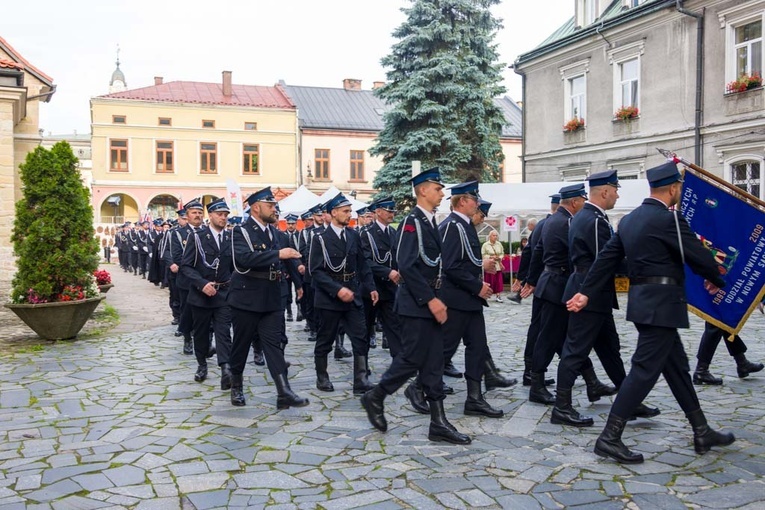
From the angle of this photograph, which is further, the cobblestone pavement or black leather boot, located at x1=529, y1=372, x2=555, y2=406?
black leather boot, located at x1=529, y1=372, x2=555, y2=406

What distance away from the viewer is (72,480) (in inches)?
193

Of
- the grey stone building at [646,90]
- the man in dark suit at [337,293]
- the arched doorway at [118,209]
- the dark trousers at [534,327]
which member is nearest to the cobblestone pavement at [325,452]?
the man in dark suit at [337,293]

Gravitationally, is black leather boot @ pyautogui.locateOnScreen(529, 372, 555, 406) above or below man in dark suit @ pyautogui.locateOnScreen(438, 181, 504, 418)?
below

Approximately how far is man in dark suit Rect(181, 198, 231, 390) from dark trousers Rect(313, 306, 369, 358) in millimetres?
1056

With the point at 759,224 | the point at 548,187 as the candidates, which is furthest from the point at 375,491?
the point at 548,187

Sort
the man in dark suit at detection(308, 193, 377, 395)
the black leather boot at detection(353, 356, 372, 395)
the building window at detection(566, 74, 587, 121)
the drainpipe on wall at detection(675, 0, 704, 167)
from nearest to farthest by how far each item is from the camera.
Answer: the black leather boot at detection(353, 356, 372, 395), the man in dark suit at detection(308, 193, 377, 395), the drainpipe on wall at detection(675, 0, 704, 167), the building window at detection(566, 74, 587, 121)

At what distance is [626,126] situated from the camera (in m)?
23.5

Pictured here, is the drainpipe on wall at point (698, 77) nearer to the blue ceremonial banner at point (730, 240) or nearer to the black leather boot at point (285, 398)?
the blue ceremonial banner at point (730, 240)

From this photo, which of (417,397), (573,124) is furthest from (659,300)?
(573,124)

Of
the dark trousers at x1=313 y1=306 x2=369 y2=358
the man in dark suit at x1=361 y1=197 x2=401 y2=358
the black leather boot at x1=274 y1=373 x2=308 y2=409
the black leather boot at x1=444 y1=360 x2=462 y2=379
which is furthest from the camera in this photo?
the black leather boot at x1=444 y1=360 x2=462 y2=379

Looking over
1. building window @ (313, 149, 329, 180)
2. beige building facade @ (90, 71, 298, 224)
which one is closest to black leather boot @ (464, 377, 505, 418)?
beige building facade @ (90, 71, 298, 224)

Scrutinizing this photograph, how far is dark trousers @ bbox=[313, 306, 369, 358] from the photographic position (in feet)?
25.3

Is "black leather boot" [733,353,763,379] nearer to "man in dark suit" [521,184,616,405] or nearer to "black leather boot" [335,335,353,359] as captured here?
"man in dark suit" [521,184,616,405]

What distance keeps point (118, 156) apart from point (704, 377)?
44862mm
